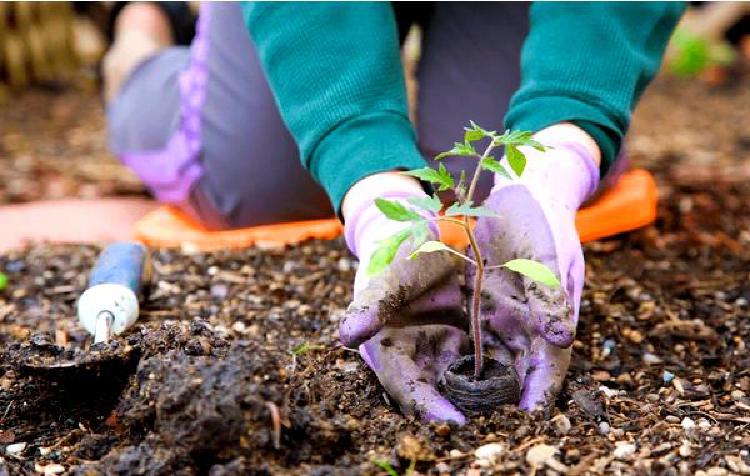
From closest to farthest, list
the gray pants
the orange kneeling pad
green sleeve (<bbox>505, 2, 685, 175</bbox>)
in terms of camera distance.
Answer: green sleeve (<bbox>505, 2, 685, 175</bbox>) < the orange kneeling pad < the gray pants

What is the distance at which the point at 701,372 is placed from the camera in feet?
4.01

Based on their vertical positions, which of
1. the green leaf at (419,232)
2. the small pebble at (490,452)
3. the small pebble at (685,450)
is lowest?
the small pebble at (685,450)

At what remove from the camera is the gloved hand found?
102 centimetres

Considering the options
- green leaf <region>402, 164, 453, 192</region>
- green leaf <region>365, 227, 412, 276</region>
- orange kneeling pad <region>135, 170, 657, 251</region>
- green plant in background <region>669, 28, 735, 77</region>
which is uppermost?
green leaf <region>402, 164, 453, 192</region>

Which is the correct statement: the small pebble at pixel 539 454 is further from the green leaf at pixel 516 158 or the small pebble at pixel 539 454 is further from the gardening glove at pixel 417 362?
the green leaf at pixel 516 158


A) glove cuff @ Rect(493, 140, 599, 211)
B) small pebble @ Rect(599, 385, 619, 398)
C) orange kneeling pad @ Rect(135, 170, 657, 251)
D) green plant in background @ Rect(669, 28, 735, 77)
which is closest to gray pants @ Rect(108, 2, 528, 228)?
orange kneeling pad @ Rect(135, 170, 657, 251)

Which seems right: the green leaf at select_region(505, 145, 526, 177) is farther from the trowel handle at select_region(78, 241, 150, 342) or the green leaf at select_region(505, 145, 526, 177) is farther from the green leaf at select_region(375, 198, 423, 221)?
the trowel handle at select_region(78, 241, 150, 342)

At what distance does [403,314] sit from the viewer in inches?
44.1

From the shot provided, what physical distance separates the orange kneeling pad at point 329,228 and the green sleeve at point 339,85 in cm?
37

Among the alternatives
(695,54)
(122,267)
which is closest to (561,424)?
(122,267)

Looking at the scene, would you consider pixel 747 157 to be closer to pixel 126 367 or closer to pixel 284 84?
pixel 284 84

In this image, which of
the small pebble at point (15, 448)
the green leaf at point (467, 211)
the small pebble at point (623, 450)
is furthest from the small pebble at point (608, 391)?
the small pebble at point (15, 448)

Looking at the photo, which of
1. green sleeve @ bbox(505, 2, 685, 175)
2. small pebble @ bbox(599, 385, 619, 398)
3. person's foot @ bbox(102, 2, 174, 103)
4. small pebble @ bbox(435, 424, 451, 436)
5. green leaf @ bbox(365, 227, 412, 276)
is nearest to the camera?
green leaf @ bbox(365, 227, 412, 276)

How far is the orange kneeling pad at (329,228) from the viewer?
5.68 feet
